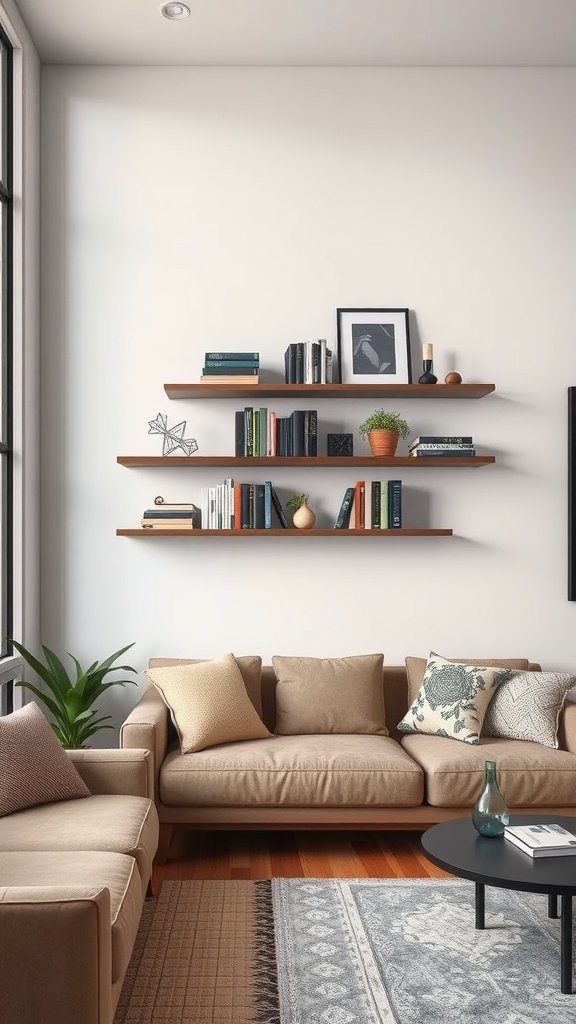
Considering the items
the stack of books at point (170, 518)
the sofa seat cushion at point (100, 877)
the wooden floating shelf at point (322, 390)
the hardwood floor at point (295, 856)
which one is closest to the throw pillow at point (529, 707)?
the hardwood floor at point (295, 856)

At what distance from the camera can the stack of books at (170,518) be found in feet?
14.5

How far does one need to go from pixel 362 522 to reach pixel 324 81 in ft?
7.17

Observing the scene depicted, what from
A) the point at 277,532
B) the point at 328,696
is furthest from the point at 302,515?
the point at 328,696

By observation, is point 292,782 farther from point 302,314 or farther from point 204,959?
point 302,314

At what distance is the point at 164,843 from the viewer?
3693 mm

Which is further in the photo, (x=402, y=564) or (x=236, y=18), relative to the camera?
(x=402, y=564)

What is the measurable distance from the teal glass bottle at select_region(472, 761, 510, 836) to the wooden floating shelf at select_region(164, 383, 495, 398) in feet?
6.72

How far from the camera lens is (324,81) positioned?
4695 millimetres

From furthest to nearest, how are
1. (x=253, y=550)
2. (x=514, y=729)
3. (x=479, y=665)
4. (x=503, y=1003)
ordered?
(x=253, y=550), (x=479, y=665), (x=514, y=729), (x=503, y=1003)

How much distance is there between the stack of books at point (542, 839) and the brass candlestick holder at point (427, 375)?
2159 mm

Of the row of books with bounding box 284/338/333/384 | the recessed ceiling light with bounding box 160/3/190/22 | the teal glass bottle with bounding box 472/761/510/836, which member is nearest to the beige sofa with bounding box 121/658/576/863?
the teal glass bottle with bounding box 472/761/510/836

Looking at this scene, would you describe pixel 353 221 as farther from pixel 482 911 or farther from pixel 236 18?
pixel 482 911

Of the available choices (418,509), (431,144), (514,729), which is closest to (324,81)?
(431,144)

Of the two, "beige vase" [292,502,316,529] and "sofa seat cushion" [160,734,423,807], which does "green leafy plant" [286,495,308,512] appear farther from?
"sofa seat cushion" [160,734,423,807]
